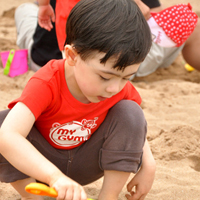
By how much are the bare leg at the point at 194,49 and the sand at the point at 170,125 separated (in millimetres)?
162

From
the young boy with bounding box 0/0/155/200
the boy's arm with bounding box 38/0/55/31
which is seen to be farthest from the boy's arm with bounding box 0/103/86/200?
the boy's arm with bounding box 38/0/55/31

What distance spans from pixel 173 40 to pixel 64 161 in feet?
4.77

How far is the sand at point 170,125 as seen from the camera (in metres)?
1.43

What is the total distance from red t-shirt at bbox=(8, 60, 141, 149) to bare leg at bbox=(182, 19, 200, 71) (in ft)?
4.95

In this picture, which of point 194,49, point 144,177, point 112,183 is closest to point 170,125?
point 144,177

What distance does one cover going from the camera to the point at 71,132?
1.25 meters

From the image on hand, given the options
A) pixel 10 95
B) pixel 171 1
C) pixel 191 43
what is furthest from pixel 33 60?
pixel 171 1

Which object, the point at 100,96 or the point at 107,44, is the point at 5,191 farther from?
the point at 107,44

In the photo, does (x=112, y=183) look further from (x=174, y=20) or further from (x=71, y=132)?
(x=174, y=20)

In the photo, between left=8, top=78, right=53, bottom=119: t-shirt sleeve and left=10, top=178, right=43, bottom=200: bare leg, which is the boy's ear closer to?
left=8, top=78, right=53, bottom=119: t-shirt sleeve

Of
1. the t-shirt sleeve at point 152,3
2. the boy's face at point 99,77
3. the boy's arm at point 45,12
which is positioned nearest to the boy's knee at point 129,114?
the boy's face at point 99,77

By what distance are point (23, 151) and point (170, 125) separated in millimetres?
1120

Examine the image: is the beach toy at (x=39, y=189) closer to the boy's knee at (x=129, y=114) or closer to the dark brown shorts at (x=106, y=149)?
the dark brown shorts at (x=106, y=149)

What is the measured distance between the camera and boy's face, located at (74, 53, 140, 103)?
106 centimetres
